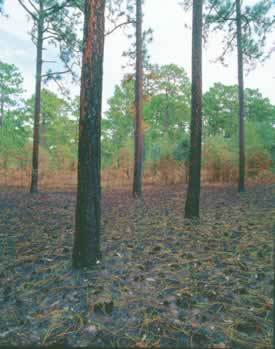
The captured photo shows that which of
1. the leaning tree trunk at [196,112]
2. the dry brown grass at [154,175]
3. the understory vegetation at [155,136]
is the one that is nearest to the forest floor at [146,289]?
the leaning tree trunk at [196,112]

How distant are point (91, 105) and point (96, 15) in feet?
3.58

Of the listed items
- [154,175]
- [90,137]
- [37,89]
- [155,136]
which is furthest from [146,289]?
[155,136]

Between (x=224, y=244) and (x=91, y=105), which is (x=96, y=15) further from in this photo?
(x=224, y=244)

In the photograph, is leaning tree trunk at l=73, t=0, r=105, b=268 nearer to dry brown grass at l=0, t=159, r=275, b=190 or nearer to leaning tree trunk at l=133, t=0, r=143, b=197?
leaning tree trunk at l=133, t=0, r=143, b=197

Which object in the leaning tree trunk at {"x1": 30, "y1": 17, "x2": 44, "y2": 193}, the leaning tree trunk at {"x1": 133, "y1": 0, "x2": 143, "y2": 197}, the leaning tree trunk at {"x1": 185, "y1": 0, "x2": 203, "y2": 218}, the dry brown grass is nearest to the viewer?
the leaning tree trunk at {"x1": 185, "y1": 0, "x2": 203, "y2": 218}

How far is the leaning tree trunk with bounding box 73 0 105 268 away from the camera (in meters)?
2.48

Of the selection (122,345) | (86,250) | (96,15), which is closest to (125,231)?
(86,250)

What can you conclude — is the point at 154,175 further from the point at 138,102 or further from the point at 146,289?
the point at 146,289

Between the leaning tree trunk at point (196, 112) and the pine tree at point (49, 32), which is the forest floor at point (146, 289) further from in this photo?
the pine tree at point (49, 32)

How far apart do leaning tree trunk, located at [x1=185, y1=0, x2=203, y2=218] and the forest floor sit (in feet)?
3.28

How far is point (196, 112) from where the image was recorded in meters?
4.60

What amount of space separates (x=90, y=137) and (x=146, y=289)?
5.79ft

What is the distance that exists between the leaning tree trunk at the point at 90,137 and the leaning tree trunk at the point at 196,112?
266cm

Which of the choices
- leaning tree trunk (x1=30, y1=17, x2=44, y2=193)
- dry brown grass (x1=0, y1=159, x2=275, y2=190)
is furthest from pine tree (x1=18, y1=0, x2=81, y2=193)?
dry brown grass (x1=0, y1=159, x2=275, y2=190)
